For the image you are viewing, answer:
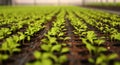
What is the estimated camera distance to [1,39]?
409cm

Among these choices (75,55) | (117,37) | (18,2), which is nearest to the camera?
(75,55)

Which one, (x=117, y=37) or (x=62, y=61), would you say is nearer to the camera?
(x=62, y=61)

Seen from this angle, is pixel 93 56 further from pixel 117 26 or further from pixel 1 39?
pixel 117 26

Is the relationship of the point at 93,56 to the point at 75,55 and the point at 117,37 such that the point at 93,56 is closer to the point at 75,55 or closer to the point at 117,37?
the point at 75,55

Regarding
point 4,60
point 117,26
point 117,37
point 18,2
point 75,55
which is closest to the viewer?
point 4,60

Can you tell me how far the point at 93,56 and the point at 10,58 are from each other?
3.53 ft

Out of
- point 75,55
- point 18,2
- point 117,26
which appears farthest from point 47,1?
point 75,55

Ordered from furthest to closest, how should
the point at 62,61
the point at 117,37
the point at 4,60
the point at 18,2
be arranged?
the point at 18,2, the point at 117,37, the point at 4,60, the point at 62,61

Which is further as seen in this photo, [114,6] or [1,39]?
[114,6]

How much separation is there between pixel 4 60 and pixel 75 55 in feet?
3.08

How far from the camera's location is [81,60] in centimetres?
273

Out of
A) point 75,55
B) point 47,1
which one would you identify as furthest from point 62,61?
point 47,1

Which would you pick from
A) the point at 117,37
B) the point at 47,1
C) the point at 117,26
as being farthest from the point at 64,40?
the point at 47,1

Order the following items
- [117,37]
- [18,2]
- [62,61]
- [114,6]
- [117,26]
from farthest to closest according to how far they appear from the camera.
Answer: [18,2] → [114,6] → [117,26] → [117,37] → [62,61]
